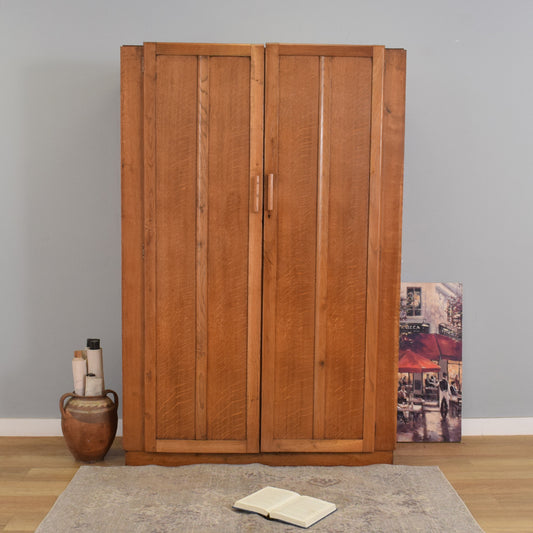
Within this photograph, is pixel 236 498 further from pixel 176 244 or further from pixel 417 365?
pixel 417 365

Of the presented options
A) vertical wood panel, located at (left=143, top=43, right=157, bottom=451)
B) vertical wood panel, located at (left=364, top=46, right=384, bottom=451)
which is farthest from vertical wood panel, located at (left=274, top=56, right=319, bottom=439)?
vertical wood panel, located at (left=143, top=43, right=157, bottom=451)

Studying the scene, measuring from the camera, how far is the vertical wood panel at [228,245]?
2.38m

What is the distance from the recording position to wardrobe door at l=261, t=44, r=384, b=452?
7.84ft

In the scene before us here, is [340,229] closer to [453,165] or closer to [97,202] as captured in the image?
[453,165]

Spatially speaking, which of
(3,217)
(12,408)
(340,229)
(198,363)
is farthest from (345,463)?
(3,217)

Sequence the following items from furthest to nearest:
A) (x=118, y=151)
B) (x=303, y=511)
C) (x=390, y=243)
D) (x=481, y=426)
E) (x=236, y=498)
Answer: (x=481, y=426), (x=118, y=151), (x=390, y=243), (x=236, y=498), (x=303, y=511)

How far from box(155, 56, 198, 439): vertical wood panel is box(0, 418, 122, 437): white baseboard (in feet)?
2.14

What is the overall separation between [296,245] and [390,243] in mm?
393

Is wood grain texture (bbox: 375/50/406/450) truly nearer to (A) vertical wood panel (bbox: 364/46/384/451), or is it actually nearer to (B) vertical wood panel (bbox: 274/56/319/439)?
(A) vertical wood panel (bbox: 364/46/384/451)

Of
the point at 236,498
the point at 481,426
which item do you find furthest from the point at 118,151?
the point at 481,426

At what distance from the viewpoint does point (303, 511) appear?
2.06m

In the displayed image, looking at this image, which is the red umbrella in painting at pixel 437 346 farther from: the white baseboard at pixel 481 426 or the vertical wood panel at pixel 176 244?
the vertical wood panel at pixel 176 244

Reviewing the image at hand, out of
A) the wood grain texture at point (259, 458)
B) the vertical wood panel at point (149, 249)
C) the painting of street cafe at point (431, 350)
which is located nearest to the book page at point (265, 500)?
the wood grain texture at point (259, 458)

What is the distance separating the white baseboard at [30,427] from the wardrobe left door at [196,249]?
2.18ft
